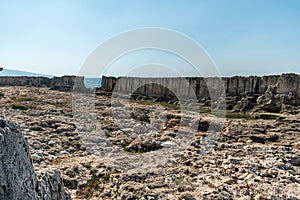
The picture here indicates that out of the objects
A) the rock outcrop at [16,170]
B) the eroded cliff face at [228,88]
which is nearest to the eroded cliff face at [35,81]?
the eroded cliff face at [228,88]

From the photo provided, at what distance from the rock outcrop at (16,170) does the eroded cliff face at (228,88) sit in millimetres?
34895

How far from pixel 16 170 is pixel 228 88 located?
44.4m

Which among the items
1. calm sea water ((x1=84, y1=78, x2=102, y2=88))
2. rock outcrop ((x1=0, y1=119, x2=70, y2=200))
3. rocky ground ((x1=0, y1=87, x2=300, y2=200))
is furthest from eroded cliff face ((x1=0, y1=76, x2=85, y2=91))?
rock outcrop ((x1=0, y1=119, x2=70, y2=200))

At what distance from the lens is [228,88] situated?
46.0 meters

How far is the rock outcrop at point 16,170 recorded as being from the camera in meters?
3.58

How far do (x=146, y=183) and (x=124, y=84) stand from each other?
161 ft

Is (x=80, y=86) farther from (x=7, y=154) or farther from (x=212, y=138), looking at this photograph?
(x=7, y=154)

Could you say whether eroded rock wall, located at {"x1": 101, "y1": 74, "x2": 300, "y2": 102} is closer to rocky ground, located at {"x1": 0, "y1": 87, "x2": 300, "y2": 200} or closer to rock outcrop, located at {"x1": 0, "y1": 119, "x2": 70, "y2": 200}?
rocky ground, located at {"x1": 0, "y1": 87, "x2": 300, "y2": 200}

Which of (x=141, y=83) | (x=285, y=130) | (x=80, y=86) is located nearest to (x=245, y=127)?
(x=285, y=130)

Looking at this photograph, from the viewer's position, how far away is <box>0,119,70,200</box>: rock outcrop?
358 cm

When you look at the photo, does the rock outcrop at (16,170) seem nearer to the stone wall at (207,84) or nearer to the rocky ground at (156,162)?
the rocky ground at (156,162)

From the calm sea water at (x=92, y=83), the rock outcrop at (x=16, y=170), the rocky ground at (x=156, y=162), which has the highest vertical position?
the calm sea water at (x=92, y=83)

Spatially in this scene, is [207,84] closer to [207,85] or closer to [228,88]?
[207,85]

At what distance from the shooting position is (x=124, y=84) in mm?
57625
